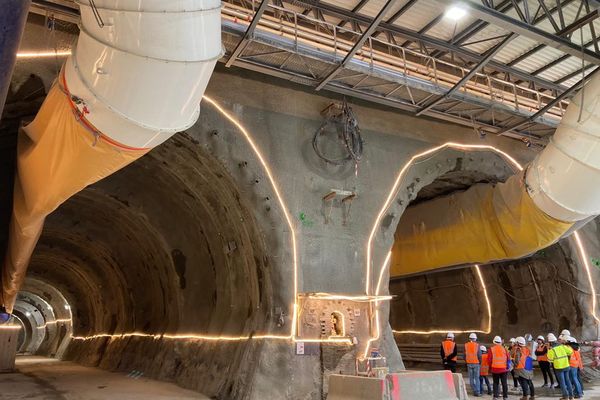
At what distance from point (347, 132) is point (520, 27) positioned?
11.3ft

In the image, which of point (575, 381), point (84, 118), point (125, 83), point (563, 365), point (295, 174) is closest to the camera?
point (125, 83)

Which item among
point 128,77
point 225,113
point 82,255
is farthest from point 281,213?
point 82,255

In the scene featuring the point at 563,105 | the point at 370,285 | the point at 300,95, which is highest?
the point at 563,105

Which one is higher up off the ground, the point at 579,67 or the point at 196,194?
the point at 579,67

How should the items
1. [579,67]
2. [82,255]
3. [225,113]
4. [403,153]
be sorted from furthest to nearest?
[82,255] < [579,67] < [403,153] < [225,113]

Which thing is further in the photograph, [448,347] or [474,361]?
[448,347]

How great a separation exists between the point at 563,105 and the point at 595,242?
361cm

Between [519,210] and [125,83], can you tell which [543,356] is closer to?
[519,210]

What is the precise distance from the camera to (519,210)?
402 inches

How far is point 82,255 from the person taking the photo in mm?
16875

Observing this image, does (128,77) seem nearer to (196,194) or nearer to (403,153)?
(196,194)

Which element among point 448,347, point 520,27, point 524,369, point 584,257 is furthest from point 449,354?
point 520,27

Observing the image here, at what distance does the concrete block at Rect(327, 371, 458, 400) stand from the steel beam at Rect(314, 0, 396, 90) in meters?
4.94

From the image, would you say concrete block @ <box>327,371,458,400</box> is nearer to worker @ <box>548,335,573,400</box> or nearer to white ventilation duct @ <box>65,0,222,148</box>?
worker @ <box>548,335,573,400</box>
